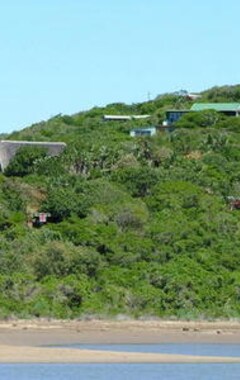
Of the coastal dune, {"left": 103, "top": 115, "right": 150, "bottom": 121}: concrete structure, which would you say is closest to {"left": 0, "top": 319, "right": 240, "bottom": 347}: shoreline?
the coastal dune

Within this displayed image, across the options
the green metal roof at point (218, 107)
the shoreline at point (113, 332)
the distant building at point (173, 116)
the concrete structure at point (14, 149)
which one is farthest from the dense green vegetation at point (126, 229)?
the green metal roof at point (218, 107)

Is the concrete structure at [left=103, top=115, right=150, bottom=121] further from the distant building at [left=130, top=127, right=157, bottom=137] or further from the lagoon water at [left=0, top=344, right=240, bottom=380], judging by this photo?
the lagoon water at [left=0, top=344, right=240, bottom=380]

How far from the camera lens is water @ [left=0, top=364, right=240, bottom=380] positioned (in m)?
28.2

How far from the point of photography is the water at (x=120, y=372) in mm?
28250

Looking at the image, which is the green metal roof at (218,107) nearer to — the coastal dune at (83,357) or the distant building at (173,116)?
the distant building at (173,116)

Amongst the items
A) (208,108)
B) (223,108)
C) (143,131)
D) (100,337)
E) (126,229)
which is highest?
(208,108)

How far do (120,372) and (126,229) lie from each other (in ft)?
73.8

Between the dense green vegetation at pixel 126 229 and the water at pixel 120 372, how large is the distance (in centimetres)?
1002

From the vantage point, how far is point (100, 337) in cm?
3747

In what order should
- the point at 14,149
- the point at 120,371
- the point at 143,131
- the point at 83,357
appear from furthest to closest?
the point at 143,131, the point at 14,149, the point at 83,357, the point at 120,371

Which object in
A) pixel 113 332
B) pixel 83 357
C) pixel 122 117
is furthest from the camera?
pixel 122 117

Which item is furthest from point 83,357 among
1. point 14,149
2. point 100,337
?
point 14,149

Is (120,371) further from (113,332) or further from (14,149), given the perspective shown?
(14,149)

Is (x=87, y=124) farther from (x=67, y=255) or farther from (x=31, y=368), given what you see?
(x=31, y=368)
